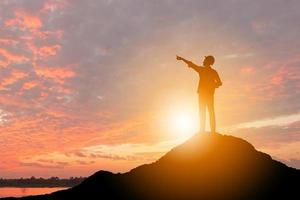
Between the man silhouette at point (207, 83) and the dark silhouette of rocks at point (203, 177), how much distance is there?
1.39m

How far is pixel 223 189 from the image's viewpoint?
58.3ft

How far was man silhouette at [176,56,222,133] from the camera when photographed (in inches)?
730

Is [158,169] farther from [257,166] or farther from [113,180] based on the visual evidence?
[257,166]

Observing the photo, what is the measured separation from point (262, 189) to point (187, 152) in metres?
3.46

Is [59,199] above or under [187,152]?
under

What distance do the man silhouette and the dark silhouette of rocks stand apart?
1388 millimetres

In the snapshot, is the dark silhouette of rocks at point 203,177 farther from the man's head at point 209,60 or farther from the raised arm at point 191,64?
the man's head at point 209,60

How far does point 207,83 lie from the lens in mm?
18578

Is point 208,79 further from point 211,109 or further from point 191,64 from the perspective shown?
point 211,109

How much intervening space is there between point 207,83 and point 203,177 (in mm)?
3816

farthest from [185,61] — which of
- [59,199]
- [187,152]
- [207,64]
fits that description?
[59,199]

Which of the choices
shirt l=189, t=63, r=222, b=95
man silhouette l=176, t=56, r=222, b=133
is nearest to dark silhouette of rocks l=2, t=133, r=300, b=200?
man silhouette l=176, t=56, r=222, b=133

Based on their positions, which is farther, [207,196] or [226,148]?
[226,148]

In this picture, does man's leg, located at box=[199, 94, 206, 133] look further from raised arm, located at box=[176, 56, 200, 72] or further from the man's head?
the man's head
